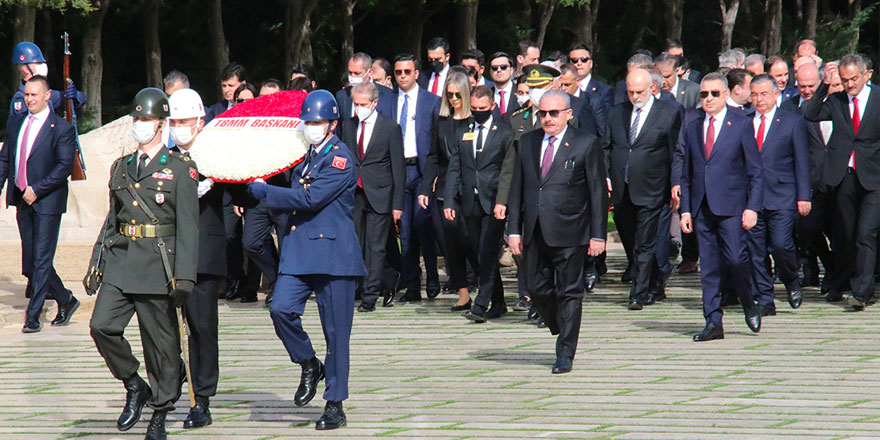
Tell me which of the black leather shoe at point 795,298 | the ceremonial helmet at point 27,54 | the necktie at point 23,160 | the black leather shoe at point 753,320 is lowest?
the black leather shoe at point 795,298

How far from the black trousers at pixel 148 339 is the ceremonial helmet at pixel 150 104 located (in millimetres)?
924

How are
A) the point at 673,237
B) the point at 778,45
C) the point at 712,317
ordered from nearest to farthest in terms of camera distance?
the point at 712,317 → the point at 673,237 → the point at 778,45

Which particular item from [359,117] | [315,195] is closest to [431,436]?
[315,195]

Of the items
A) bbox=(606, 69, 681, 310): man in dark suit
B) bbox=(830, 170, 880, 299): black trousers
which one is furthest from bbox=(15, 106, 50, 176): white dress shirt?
bbox=(830, 170, 880, 299): black trousers

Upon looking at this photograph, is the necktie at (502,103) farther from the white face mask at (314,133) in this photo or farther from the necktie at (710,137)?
the white face mask at (314,133)

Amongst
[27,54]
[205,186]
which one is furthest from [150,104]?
[27,54]

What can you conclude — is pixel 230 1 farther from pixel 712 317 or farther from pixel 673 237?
pixel 712 317

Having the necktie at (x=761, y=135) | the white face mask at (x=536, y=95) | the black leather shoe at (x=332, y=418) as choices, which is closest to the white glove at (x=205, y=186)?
the black leather shoe at (x=332, y=418)

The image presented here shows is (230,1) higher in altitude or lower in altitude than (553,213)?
higher

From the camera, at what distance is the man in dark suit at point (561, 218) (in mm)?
8891

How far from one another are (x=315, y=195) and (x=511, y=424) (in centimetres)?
161

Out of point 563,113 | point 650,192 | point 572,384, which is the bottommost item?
point 572,384

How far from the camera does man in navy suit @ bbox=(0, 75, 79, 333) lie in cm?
1102

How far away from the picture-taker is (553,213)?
29.3 feet
